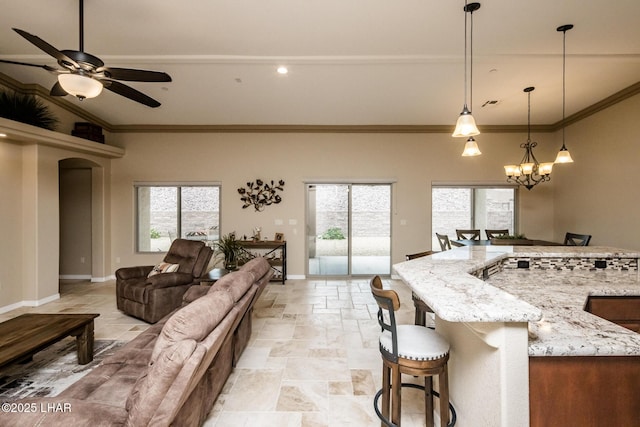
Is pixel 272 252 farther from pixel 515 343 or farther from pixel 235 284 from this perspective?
pixel 515 343

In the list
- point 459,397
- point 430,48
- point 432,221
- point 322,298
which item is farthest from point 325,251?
point 459,397

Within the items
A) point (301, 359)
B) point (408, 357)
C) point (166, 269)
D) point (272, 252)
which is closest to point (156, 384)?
point (408, 357)

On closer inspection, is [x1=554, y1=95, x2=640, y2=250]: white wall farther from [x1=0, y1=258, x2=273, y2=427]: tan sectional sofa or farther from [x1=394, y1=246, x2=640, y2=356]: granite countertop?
[x1=0, y1=258, x2=273, y2=427]: tan sectional sofa

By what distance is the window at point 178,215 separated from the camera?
632 centimetres

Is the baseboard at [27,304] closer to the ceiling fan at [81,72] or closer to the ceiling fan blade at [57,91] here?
the ceiling fan blade at [57,91]

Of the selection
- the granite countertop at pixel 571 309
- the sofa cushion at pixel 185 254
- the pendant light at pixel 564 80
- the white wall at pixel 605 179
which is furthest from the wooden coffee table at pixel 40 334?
the white wall at pixel 605 179

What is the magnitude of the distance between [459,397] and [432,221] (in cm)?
487

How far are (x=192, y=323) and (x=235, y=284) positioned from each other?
2.61ft

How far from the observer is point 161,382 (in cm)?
135

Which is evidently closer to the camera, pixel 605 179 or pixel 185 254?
pixel 185 254

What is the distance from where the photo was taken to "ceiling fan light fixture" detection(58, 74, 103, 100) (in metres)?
2.35

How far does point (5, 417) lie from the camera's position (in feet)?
4.34

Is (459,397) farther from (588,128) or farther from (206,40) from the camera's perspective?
(588,128)

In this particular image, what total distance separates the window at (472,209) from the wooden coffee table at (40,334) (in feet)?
19.4
